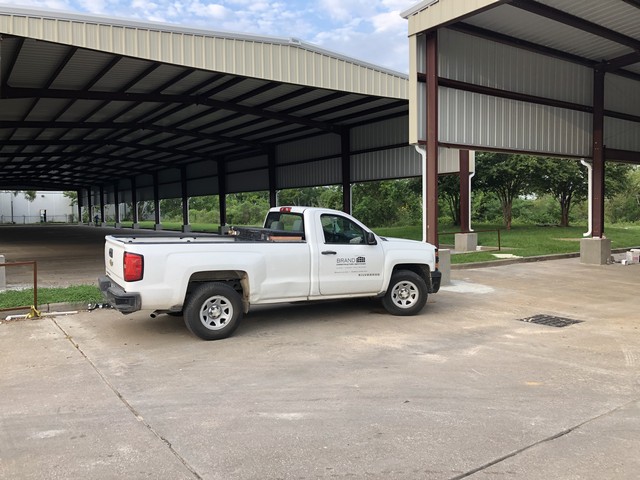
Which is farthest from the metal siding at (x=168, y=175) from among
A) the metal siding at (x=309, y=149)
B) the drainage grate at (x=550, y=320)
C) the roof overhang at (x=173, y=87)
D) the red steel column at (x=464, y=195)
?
the drainage grate at (x=550, y=320)

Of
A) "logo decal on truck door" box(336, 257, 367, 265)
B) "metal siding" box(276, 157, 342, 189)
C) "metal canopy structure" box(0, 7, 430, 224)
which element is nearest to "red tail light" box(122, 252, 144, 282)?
"logo decal on truck door" box(336, 257, 367, 265)

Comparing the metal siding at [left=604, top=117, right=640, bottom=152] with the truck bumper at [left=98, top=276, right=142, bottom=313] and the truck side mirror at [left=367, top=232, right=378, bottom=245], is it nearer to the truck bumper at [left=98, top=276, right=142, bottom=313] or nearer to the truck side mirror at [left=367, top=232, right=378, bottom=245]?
the truck side mirror at [left=367, top=232, right=378, bottom=245]

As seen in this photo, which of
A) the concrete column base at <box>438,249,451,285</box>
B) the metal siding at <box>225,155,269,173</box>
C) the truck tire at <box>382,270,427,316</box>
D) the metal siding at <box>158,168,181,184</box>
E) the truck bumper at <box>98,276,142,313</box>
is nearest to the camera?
the truck bumper at <box>98,276,142,313</box>

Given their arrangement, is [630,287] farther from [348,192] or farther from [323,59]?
[348,192]

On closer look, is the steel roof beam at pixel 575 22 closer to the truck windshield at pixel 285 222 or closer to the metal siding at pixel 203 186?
the truck windshield at pixel 285 222

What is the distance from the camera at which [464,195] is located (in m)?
23.1

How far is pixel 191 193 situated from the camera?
45.8 metres

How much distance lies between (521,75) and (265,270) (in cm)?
1050

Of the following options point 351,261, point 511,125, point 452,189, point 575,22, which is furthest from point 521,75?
point 452,189

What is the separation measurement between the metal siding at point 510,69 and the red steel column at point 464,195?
21.5 feet

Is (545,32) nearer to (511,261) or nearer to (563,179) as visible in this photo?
(511,261)

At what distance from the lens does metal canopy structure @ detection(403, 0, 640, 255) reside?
12.4 meters

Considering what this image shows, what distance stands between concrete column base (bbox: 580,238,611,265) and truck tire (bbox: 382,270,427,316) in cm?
1038

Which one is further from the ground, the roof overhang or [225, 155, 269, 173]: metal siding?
the roof overhang
